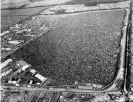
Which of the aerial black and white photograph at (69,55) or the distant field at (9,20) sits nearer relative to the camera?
the aerial black and white photograph at (69,55)

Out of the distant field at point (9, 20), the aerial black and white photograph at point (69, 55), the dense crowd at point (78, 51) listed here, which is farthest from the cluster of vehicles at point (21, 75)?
the distant field at point (9, 20)

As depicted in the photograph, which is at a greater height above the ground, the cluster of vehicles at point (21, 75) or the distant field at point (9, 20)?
the distant field at point (9, 20)

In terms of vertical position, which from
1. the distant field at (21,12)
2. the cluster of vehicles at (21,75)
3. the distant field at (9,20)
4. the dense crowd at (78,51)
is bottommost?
the cluster of vehicles at (21,75)

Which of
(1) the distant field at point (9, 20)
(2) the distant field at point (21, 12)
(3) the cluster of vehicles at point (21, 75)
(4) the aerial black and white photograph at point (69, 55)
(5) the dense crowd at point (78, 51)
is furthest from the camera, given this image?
(2) the distant field at point (21, 12)

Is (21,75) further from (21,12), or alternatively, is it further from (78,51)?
(21,12)

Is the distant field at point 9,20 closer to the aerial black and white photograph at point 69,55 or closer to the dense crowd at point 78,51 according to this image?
the aerial black and white photograph at point 69,55

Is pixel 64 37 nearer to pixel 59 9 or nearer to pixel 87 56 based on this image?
pixel 87 56

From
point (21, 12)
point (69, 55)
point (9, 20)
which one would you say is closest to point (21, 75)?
point (69, 55)

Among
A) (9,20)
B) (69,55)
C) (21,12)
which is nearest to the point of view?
(69,55)

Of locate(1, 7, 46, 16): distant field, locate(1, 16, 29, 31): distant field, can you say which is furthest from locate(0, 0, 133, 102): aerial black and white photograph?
locate(1, 7, 46, 16): distant field
